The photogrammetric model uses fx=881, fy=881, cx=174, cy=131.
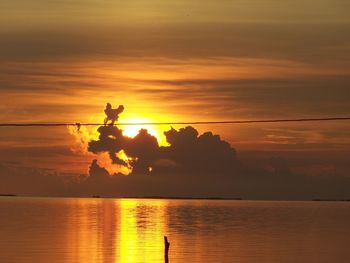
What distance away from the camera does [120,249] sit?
97.9m

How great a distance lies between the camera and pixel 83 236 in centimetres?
11969

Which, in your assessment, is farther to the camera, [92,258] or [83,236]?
[83,236]

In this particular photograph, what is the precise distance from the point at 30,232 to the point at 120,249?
105ft

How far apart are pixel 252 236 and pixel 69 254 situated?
35196 millimetres

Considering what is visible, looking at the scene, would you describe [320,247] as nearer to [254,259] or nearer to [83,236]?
[254,259]

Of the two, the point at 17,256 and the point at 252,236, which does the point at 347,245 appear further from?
the point at 17,256

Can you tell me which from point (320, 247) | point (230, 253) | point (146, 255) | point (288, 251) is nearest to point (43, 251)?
point (146, 255)

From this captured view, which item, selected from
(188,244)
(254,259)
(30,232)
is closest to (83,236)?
(30,232)

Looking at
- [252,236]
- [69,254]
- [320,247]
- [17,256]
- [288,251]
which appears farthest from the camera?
[252,236]

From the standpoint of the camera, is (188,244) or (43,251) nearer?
(43,251)

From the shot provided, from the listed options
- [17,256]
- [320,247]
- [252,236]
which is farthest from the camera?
[252,236]

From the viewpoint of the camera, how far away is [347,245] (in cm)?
10731

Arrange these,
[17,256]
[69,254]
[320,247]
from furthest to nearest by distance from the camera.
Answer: [320,247], [69,254], [17,256]

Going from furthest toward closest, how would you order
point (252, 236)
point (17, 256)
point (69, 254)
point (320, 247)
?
point (252, 236) → point (320, 247) → point (69, 254) → point (17, 256)
